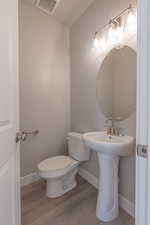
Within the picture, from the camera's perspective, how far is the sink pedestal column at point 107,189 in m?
1.46

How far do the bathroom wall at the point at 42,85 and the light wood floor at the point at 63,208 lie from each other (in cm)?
37

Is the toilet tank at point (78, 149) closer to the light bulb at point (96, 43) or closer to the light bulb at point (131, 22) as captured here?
the light bulb at point (96, 43)

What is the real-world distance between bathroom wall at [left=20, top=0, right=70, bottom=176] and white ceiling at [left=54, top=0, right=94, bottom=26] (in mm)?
112

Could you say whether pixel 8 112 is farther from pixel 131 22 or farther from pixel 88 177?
pixel 88 177

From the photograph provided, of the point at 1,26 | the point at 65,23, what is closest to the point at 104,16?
the point at 65,23

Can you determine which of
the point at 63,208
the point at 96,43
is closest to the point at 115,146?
the point at 63,208

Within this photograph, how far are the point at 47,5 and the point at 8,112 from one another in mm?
1844

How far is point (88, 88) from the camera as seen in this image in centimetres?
211

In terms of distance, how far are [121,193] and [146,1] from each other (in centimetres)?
174

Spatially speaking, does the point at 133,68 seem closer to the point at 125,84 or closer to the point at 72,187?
the point at 125,84

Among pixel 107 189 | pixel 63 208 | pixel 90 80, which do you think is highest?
pixel 90 80

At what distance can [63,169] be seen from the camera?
177cm

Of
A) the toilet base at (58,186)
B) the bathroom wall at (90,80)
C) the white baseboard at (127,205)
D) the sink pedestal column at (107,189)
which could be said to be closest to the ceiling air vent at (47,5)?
the bathroom wall at (90,80)

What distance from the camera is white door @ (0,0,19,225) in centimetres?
81
